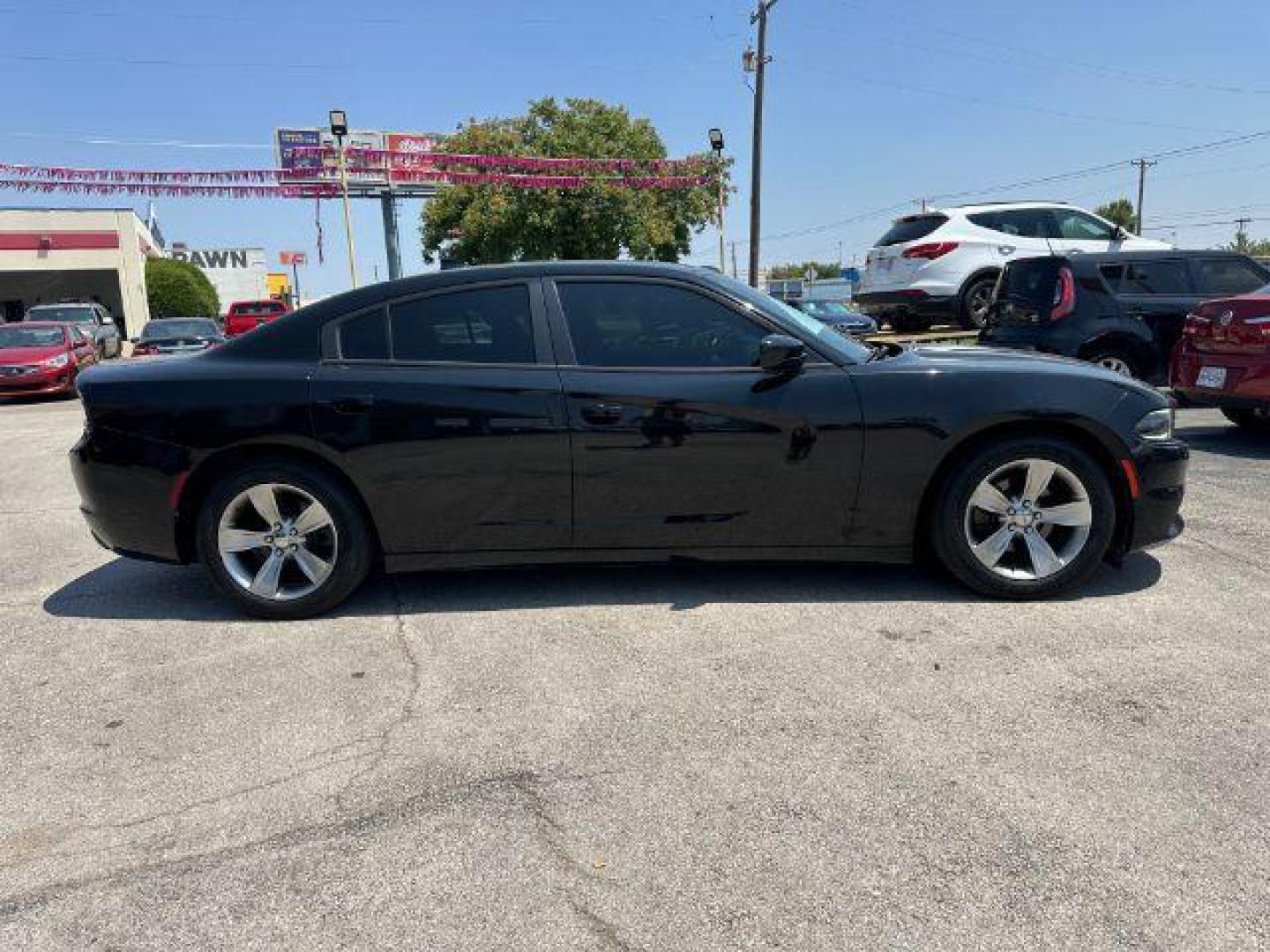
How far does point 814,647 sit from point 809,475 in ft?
2.47

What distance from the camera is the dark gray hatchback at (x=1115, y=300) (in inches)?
330

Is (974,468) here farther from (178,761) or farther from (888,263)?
(888,263)

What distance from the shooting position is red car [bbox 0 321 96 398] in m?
13.9

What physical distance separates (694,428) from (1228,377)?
544 cm

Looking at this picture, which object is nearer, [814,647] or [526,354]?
[814,647]

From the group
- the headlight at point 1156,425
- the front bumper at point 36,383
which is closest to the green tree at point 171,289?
the front bumper at point 36,383

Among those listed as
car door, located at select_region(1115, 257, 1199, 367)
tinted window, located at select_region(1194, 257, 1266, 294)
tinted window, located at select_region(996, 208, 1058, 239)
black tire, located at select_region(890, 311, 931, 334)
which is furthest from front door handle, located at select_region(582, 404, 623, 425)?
tinted window, located at select_region(996, 208, 1058, 239)

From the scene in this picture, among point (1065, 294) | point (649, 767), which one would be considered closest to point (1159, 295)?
point (1065, 294)

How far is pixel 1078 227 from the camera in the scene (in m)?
11.0

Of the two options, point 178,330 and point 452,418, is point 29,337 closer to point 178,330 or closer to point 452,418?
point 178,330

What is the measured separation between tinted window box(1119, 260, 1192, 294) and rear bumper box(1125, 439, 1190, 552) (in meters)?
5.67

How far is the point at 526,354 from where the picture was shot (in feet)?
12.4

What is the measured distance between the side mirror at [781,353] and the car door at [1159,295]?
6462 millimetres

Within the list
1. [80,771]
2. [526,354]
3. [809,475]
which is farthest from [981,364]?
[80,771]
